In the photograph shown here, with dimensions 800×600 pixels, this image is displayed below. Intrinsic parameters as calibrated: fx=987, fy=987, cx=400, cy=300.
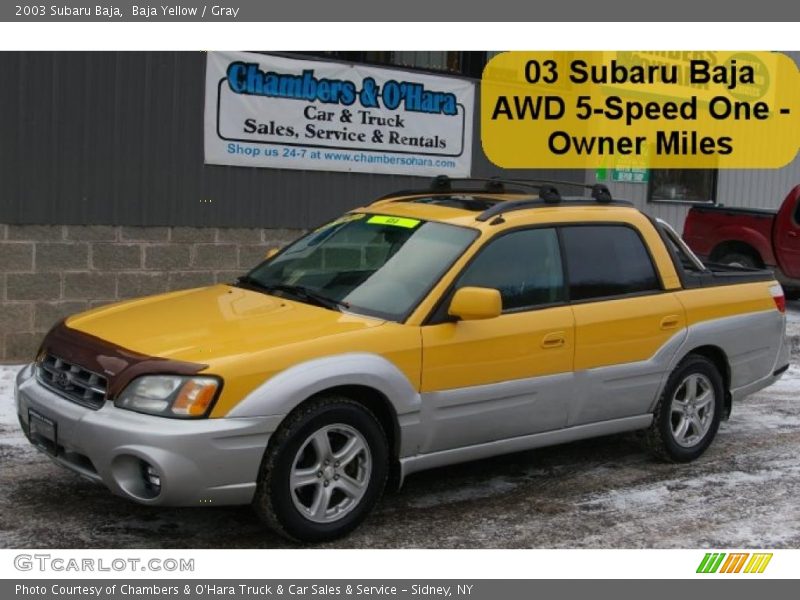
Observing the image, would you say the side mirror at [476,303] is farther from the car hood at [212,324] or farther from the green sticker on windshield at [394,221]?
the green sticker on windshield at [394,221]

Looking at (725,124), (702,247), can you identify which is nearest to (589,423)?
(702,247)

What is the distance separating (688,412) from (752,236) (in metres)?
8.42

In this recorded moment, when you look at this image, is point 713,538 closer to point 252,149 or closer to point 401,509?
point 401,509

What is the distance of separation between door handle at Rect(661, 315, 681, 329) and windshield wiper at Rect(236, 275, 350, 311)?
2190mm

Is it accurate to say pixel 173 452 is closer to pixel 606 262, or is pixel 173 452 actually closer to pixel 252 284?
pixel 252 284

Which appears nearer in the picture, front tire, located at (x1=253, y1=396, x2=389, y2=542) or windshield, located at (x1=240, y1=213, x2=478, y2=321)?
front tire, located at (x1=253, y1=396, x2=389, y2=542)

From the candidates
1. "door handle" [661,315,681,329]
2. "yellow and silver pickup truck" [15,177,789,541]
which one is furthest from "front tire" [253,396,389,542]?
"door handle" [661,315,681,329]

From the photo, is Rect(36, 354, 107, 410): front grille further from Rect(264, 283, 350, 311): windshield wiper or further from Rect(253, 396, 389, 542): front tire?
Rect(264, 283, 350, 311): windshield wiper

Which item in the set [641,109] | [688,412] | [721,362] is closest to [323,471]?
[688,412]

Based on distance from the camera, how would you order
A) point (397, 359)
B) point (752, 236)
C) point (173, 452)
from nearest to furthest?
point (173, 452)
point (397, 359)
point (752, 236)

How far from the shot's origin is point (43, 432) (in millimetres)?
4910

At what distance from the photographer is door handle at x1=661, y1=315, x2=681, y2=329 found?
247 inches

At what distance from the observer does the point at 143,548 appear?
475 cm

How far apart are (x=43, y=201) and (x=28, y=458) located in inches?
139
